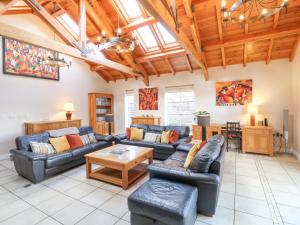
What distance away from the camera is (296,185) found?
9.35ft

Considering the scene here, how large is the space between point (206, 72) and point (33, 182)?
5597 mm

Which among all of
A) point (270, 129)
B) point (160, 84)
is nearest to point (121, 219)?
point (270, 129)

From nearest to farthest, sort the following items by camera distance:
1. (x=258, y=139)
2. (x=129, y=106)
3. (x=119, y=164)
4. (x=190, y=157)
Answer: (x=190, y=157)
(x=119, y=164)
(x=258, y=139)
(x=129, y=106)

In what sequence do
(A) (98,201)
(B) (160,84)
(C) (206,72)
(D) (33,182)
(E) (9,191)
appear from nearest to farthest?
(A) (98,201) → (E) (9,191) → (D) (33,182) → (C) (206,72) → (B) (160,84)

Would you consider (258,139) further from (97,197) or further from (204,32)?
(97,197)

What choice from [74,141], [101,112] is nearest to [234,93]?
[74,141]

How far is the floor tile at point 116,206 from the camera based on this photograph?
221 centimetres

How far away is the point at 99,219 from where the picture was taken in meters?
2.07

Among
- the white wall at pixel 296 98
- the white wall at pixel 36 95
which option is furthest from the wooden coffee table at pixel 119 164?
the white wall at pixel 296 98

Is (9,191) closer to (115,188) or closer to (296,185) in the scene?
(115,188)

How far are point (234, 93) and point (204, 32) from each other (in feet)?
7.46

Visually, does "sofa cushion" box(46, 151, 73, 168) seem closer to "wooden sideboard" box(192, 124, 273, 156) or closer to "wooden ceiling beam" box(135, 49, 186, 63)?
"wooden ceiling beam" box(135, 49, 186, 63)

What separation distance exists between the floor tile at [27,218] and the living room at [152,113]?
0.02 m

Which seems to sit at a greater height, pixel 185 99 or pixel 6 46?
pixel 6 46
